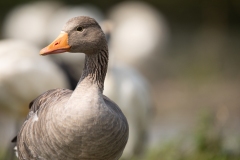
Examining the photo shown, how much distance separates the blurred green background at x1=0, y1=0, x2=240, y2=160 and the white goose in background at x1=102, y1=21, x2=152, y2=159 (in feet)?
0.55

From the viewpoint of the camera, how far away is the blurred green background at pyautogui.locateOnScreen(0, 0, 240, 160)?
20.1 ft

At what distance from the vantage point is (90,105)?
3793mm

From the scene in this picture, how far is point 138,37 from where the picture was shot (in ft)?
41.4

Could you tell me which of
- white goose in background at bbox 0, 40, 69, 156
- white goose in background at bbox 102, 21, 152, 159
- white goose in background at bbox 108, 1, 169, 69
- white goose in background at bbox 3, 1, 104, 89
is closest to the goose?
white goose in background at bbox 102, 21, 152, 159

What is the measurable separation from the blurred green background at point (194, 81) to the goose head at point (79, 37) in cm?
233

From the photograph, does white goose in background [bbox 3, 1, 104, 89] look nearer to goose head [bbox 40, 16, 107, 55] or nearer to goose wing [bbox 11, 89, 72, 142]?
goose wing [bbox 11, 89, 72, 142]

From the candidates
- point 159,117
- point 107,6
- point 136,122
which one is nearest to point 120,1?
point 107,6

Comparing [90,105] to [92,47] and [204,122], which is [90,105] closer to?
[92,47]

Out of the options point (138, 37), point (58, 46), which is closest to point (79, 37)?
point (58, 46)

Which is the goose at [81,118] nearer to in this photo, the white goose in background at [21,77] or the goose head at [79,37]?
the goose head at [79,37]

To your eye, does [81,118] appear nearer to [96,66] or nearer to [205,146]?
[96,66]

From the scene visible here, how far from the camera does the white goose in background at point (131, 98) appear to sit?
7.01m

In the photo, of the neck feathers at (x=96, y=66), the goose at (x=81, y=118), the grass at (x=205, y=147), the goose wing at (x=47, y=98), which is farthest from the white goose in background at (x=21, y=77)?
the neck feathers at (x=96, y=66)

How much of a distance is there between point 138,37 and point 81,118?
895 cm
